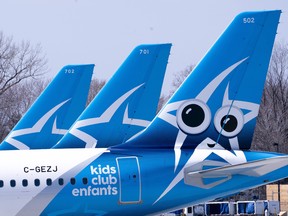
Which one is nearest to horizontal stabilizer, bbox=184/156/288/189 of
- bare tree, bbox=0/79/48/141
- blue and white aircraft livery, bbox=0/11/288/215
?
blue and white aircraft livery, bbox=0/11/288/215

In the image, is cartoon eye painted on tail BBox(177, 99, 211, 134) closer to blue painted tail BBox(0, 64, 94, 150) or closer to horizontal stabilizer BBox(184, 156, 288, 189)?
horizontal stabilizer BBox(184, 156, 288, 189)

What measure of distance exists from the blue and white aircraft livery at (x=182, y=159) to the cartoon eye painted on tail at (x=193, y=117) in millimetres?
31

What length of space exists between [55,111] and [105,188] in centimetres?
1291

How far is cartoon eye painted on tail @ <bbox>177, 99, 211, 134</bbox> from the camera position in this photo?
3306cm

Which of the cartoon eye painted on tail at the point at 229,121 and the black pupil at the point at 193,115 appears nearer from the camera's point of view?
the cartoon eye painted on tail at the point at 229,121

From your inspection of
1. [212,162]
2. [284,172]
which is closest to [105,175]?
[212,162]

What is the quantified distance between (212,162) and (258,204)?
3085 cm

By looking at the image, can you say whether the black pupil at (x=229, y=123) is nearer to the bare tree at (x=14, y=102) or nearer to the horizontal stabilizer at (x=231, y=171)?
the horizontal stabilizer at (x=231, y=171)

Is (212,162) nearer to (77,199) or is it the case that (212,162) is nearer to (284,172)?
(284,172)

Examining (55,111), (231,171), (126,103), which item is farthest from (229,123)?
(55,111)

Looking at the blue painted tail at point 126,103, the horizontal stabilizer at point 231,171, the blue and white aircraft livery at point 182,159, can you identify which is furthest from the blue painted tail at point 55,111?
the horizontal stabilizer at point 231,171

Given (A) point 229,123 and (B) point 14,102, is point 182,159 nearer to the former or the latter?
(A) point 229,123

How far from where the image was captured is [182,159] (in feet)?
106

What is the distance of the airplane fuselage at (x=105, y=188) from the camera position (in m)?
31.9
